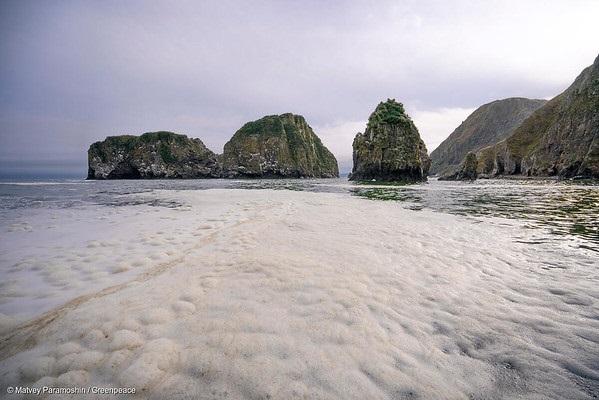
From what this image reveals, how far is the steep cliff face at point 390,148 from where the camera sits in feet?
207

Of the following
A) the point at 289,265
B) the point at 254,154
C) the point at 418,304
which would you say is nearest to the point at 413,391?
the point at 418,304

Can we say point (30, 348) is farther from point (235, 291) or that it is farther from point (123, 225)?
point (123, 225)

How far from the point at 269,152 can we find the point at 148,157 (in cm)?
5208

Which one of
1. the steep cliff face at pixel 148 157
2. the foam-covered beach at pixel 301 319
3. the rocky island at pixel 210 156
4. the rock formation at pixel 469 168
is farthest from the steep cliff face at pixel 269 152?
the foam-covered beach at pixel 301 319

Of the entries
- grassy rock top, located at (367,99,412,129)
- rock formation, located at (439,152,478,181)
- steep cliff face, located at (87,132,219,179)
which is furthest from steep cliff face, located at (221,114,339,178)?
rock formation, located at (439,152,478,181)

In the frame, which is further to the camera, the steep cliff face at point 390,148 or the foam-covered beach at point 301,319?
the steep cliff face at point 390,148

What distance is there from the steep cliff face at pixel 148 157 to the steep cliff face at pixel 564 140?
121 metres

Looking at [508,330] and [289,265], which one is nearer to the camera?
[508,330]

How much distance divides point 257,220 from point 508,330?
8301mm

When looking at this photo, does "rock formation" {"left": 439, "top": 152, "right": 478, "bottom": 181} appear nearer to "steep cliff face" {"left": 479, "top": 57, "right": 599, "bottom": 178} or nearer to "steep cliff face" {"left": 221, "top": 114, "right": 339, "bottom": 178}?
"steep cliff face" {"left": 479, "top": 57, "right": 599, "bottom": 178}

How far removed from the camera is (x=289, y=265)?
518 cm

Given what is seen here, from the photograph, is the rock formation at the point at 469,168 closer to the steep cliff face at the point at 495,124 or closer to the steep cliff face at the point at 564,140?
the steep cliff face at the point at 564,140

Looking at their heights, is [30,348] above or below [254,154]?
below

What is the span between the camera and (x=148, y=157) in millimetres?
111062
